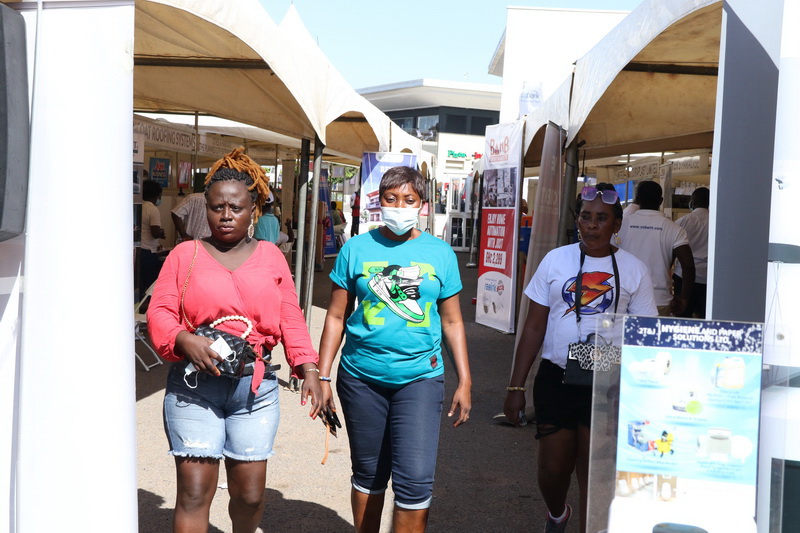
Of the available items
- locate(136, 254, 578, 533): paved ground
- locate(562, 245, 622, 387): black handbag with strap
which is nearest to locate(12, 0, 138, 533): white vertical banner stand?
locate(562, 245, 622, 387): black handbag with strap

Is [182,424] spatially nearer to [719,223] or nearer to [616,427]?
[616,427]

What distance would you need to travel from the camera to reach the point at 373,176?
11.3 metres

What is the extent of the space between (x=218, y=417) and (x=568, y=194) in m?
4.85

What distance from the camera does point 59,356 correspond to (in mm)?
2256

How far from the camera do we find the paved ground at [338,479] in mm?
4746

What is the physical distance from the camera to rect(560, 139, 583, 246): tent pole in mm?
7164

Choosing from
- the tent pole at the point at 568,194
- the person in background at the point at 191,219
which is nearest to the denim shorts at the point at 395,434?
the tent pole at the point at 568,194

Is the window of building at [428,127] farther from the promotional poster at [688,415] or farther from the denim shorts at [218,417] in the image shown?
the promotional poster at [688,415]

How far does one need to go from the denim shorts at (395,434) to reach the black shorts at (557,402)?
581mm

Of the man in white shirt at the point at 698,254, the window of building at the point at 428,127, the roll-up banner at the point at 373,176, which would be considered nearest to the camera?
the man in white shirt at the point at 698,254

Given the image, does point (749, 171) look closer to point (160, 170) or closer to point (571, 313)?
point (571, 313)

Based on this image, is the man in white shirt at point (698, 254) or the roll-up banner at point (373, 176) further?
the roll-up banner at point (373, 176)

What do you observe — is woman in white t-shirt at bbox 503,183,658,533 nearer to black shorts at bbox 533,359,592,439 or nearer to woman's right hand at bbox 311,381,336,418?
black shorts at bbox 533,359,592,439

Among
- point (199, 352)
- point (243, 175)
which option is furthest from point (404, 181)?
point (199, 352)
